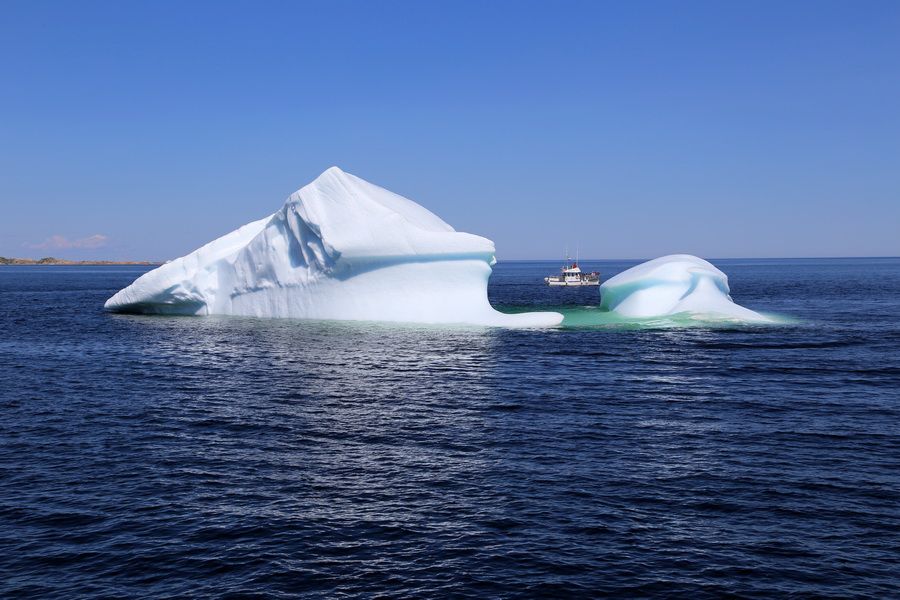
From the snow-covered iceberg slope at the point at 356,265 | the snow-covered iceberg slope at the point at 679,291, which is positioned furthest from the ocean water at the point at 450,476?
the snow-covered iceberg slope at the point at 679,291

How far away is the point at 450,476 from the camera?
1451 cm

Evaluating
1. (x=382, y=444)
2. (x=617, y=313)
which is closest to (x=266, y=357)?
(x=382, y=444)

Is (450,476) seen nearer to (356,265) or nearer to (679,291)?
(356,265)

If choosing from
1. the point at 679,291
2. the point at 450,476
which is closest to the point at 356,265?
the point at 679,291

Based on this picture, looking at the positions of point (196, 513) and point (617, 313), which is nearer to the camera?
point (196, 513)

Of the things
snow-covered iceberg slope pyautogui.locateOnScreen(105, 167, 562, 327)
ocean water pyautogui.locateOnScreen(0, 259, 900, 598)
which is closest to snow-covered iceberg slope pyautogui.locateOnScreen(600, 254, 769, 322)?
snow-covered iceberg slope pyautogui.locateOnScreen(105, 167, 562, 327)

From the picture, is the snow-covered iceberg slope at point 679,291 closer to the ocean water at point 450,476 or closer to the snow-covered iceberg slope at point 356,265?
the snow-covered iceberg slope at point 356,265

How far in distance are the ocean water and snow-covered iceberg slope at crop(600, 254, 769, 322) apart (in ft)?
41.9

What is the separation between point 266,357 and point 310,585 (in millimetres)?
21035

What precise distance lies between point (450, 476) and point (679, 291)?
33.2 m

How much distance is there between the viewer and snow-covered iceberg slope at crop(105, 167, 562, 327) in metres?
39.1

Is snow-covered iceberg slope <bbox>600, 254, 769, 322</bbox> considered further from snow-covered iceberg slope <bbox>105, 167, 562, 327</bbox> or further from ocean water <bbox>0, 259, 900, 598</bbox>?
ocean water <bbox>0, 259, 900, 598</bbox>

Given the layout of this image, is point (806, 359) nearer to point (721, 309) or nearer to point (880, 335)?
point (880, 335)

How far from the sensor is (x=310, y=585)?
9969 millimetres
